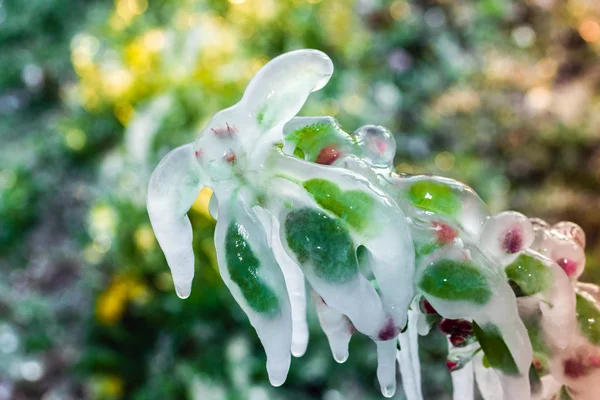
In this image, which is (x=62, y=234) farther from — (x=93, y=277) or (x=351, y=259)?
(x=351, y=259)

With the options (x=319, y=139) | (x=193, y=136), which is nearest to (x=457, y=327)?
(x=319, y=139)

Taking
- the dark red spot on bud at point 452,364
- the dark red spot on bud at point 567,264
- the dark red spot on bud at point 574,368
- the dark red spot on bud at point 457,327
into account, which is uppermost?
the dark red spot on bud at point 567,264

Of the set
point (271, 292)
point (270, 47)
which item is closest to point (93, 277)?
point (270, 47)

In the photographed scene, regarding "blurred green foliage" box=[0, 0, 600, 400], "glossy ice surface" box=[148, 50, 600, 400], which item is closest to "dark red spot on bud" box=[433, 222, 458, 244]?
"glossy ice surface" box=[148, 50, 600, 400]

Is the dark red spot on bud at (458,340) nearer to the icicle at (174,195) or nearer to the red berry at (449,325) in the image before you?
the red berry at (449,325)

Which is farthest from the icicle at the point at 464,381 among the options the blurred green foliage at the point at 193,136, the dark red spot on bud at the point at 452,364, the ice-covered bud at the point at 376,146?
the blurred green foliage at the point at 193,136

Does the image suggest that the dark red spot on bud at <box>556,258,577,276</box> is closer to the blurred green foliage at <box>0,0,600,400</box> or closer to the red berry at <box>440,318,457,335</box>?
the red berry at <box>440,318,457,335</box>

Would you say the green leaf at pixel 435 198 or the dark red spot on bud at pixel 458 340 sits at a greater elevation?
the green leaf at pixel 435 198
